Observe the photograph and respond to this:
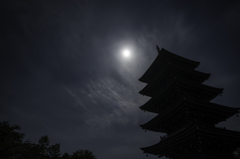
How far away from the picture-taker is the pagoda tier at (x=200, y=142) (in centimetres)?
880

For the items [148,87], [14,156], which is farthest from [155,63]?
[14,156]

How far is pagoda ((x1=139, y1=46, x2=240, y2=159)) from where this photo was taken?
925 cm

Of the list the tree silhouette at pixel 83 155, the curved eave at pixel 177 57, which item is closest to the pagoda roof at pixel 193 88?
the curved eave at pixel 177 57

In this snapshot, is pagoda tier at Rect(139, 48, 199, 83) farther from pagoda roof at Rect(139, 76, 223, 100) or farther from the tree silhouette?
the tree silhouette

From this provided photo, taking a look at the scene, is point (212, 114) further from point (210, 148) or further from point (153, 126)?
point (153, 126)

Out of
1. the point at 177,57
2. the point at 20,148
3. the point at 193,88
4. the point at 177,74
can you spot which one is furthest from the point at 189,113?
the point at 20,148

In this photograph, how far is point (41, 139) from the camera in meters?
30.3

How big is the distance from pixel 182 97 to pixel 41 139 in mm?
38942

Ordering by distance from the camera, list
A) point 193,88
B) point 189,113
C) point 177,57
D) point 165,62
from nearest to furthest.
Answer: point 189,113 < point 193,88 < point 165,62 < point 177,57

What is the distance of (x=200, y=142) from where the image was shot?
8.45 metres

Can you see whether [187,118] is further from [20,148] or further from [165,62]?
[20,148]

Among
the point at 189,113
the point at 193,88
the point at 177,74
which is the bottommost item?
the point at 189,113

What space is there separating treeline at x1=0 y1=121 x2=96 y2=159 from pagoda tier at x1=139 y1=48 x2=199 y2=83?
73.0 ft

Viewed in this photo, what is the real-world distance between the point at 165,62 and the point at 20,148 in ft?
86.1
